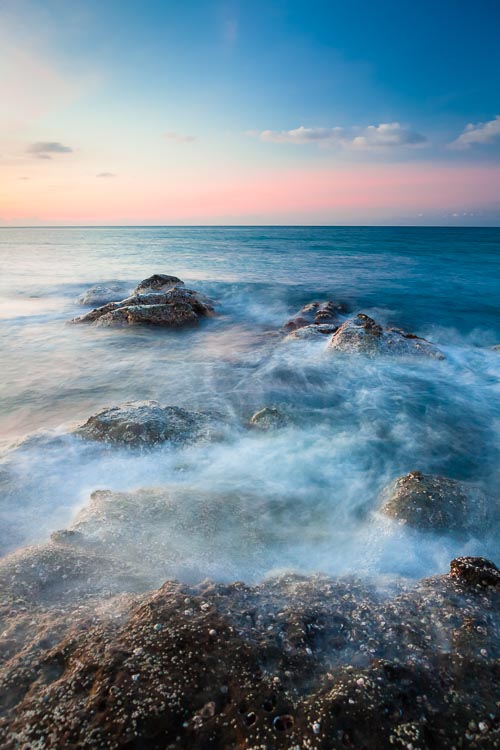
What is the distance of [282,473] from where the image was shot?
604 cm

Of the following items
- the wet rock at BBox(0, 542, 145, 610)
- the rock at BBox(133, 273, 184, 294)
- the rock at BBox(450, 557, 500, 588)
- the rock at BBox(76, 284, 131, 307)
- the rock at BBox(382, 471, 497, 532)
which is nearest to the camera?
the wet rock at BBox(0, 542, 145, 610)

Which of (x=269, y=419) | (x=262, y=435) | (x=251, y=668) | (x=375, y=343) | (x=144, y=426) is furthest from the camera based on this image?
(x=375, y=343)

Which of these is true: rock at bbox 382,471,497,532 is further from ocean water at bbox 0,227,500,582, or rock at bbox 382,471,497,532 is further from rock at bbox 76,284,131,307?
rock at bbox 76,284,131,307

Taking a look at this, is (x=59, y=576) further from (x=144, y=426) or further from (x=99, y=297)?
(x=99, y=297)

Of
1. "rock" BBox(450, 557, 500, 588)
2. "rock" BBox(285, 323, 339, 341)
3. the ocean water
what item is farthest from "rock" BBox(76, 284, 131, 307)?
"rock" BBox(450, 557, 500, 588)

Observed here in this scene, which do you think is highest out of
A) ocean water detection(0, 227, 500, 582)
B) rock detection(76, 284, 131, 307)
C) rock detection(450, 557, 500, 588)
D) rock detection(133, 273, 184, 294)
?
rock detection(133, 273, 184, 294)

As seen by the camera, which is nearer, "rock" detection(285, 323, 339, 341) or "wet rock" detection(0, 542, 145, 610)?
"wet rock" detection(0, 542, 145, 610)

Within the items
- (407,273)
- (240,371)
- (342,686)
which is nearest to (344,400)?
(240,371)

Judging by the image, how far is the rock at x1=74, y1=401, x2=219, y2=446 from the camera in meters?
6.24

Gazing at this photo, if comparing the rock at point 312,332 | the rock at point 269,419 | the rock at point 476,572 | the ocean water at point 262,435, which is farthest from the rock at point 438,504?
the rock at point 312,332

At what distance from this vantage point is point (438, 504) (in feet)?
16.1

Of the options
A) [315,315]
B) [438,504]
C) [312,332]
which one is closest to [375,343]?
[312,332]

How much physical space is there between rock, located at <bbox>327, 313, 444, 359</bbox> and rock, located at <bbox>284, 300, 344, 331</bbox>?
2750 millimetres

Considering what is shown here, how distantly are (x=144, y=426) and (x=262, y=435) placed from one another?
2.06 metres
